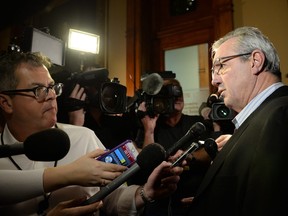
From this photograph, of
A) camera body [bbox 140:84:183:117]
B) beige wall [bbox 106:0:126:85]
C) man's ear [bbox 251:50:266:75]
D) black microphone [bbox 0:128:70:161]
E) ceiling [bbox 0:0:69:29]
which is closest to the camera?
black microphone [bbox 0:128:70:161]

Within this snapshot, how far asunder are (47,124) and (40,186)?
0.41 metres

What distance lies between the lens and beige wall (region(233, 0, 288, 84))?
2832 mm

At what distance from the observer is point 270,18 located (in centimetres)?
293

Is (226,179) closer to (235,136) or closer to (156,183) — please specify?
(235,136)

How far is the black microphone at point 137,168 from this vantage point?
93cm

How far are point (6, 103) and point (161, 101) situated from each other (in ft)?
3.27

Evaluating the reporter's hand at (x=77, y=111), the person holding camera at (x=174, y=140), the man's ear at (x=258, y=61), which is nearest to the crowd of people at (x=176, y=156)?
the man's ear at (x=258, y=61)

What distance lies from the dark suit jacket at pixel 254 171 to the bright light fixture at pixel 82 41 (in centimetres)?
231

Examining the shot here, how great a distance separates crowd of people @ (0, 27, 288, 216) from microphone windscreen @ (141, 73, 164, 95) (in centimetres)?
59

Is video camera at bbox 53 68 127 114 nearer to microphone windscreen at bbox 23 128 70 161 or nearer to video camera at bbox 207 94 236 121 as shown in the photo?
video camera at bbox 207 94 236 121

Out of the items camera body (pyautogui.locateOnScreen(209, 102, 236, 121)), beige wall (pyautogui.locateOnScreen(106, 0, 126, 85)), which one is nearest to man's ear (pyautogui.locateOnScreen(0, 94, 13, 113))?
camera body (pyautogui.locateOnScreen(209, 102, 236, 121))

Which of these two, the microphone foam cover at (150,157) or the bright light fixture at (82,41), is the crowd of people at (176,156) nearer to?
the microphone foam cover at (150,157)

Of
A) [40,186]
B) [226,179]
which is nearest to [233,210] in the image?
[226,179]

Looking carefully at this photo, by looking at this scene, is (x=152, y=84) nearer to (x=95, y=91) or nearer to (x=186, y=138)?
(x=95, y=91)
